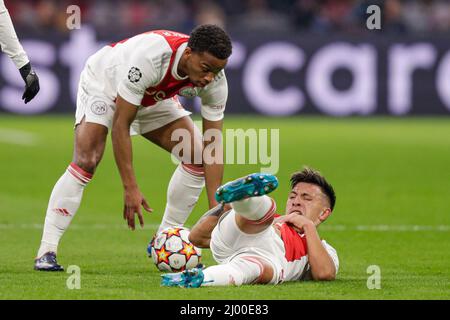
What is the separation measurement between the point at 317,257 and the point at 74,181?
6.51 ft

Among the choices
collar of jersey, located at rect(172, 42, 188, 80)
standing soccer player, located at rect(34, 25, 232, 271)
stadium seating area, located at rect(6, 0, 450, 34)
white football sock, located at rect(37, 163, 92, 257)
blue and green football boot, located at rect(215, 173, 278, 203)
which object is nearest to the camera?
blue and green football boot, located at rect(215, 173, 278, 203)

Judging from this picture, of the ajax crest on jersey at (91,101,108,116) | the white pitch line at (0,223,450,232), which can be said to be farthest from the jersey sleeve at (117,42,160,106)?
the white pitch line at (0,223,450,232)

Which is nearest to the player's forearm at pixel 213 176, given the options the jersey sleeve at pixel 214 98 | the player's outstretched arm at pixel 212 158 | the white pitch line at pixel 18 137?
the player's outstretched arm at pixel 212 158

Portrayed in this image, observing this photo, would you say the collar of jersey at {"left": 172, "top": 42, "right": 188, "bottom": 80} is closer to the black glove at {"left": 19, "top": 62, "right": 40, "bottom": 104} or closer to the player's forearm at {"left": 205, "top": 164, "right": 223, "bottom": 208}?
the player's forearm at {"left": 205, "top": 164, "right": 223, "bottom": 208}

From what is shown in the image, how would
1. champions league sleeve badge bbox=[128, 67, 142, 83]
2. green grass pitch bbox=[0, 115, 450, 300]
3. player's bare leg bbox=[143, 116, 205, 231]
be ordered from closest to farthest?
1. green grass pitch bbox=[0, 115, 450, 300]
2. champions league sleeve badge bbox=[128, 67, 142, 83]
3. player's bare leg bbox=[143, 116, 205, 231]

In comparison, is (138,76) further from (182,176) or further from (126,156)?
(182,176)

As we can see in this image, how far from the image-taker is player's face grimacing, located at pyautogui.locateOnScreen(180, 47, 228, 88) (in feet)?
25.0

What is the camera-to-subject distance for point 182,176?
8.88 metres

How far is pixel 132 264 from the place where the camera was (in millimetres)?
8438

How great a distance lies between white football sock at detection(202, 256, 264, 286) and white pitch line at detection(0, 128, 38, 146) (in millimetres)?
12974

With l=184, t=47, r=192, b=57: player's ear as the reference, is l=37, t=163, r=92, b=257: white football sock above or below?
below

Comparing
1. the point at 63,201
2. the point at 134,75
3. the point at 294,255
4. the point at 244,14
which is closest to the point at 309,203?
the point at 294,255

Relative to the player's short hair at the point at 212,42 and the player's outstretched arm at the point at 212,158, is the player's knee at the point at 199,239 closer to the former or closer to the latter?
the player's outstretched arm at the point at 212,158

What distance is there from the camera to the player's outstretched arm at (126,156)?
25.0ft
